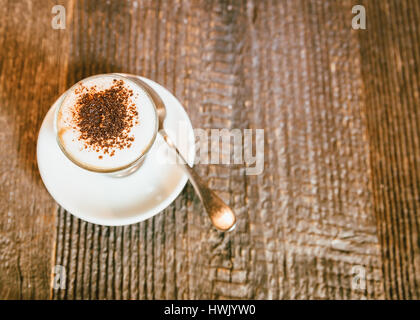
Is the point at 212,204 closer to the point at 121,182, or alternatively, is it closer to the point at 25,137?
the point at 121,182

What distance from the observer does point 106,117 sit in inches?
21.4

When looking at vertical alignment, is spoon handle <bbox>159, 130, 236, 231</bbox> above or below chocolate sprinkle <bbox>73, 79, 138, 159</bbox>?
below

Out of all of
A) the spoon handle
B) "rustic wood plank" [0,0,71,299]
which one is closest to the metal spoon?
the spoon handle

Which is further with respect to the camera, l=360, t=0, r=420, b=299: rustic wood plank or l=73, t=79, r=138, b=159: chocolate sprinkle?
l=360, t=0, r=420, b=299: rustic wood plank

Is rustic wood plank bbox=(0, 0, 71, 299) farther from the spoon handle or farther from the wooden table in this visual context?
the spoon handle

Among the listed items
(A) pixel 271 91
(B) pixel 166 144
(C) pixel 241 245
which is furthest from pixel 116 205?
(A) pixel 271 91

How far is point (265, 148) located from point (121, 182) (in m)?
0.30

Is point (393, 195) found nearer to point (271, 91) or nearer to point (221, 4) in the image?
point (271, 91)

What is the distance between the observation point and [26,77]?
25.6 inches

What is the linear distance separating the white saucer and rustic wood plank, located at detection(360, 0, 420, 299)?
41 cm

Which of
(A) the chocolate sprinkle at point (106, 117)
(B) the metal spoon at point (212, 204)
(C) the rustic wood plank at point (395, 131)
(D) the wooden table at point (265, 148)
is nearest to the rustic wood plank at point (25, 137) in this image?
(D) the wooden table at point (265, 148)

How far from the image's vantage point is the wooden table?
61 centimetres

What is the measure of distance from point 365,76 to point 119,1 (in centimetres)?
56

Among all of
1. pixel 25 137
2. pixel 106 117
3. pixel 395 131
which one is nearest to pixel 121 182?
pixel 106 117
